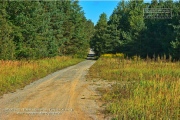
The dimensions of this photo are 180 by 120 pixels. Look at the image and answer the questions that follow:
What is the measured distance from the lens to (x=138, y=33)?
172ft

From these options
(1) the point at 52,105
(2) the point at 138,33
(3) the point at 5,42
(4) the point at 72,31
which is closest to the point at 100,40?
(4) the point at 72,31

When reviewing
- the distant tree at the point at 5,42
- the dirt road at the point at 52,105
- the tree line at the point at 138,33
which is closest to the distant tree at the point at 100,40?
the tree line at the point at 138,33

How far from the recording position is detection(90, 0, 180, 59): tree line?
41.9 m

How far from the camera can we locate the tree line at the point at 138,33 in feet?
137

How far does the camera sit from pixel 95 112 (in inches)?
320

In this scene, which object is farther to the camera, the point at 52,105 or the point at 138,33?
the point at 138,33

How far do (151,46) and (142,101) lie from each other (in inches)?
1722

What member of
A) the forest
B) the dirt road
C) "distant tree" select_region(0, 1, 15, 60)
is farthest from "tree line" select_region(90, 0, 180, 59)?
the dirt road

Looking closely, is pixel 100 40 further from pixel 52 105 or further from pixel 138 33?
pixel 52 105

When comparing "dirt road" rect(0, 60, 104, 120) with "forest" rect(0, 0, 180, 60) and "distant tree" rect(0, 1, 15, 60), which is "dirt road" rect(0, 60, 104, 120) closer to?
"distant tree" rect(0, 1, 15, 60)

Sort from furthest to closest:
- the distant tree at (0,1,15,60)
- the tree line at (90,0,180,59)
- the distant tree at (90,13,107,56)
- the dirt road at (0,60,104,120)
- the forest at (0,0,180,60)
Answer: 1. the distant tree at (90,13,107,56)
2. the tree line at (90,0,180,59)
3. the forest at (0,0,180,60)
4. the distant tree at (0,1,15,60)
5. the dirt road at (0,60,104,120)

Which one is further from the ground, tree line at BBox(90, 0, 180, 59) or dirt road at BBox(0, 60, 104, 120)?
tree line at BBox(90, 0, 180, 59)

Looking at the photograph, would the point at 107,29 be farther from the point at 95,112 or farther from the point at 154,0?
the point at 95,112

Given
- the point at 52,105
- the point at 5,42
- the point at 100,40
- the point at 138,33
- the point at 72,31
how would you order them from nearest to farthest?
the point at 52,105
the point at 5,42
the point at 138,33
the point at 72,31
the point at 100,40
